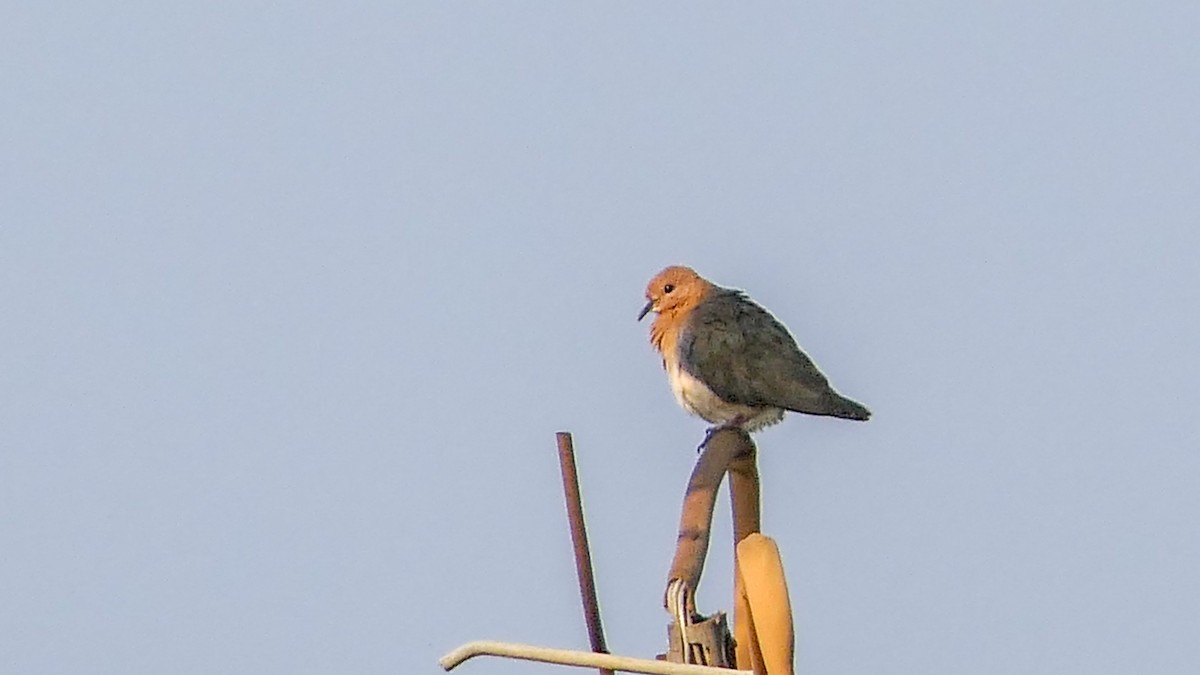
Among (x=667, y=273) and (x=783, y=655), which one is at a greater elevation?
(x=667, y=273)

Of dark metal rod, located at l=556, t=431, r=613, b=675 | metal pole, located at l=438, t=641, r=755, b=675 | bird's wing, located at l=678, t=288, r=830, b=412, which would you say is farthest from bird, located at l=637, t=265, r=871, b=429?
metal pole, located at l=438, t=641, r=755, b=675

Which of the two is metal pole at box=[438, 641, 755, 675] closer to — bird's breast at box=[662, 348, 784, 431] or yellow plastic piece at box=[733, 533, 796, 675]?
yellow plastic piece at box=[733, 533, 796, 675]

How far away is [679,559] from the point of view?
12.4 feet

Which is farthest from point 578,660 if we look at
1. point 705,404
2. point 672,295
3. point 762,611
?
point 672,295

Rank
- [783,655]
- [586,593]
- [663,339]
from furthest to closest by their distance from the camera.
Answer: [663,339]
[586,593]
[783,655]

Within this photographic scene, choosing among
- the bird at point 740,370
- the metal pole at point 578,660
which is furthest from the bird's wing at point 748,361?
the metal pole at point 578,660

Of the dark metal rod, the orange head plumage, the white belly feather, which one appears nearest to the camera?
the dark metal rod

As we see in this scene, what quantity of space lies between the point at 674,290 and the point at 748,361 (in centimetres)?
91

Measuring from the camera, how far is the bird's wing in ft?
33.3

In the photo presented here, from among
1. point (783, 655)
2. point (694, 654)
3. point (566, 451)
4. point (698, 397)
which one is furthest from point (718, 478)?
point (698, 397)

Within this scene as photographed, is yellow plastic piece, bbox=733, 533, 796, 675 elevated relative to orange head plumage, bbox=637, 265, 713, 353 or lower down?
lower down

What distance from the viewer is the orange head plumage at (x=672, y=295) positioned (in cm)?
1096

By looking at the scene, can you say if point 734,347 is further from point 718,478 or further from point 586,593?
point 586,593

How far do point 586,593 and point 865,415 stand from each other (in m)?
6.75
